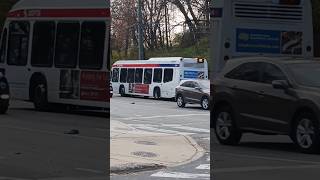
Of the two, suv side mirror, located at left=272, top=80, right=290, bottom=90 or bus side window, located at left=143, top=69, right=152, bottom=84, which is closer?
suv side mirror, located at left=272, top=80, right=290, bottom=90

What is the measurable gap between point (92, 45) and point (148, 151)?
16.1 ft

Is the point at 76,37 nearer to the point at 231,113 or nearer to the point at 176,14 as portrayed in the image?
the point at 231,113

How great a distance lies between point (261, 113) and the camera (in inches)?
405

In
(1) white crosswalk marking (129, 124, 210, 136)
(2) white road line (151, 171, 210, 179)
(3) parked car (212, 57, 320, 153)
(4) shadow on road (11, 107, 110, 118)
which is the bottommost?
(2) white road line (151, 171, 210, 179)

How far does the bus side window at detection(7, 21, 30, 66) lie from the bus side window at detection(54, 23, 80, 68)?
1.42 m

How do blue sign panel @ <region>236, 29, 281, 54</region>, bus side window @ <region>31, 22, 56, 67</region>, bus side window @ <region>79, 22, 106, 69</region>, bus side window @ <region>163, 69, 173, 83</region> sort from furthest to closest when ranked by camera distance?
1. bus side window @ <region>163, 69, 173, 83</region>
2. bus side window @ <region>31, 22, 56, 67</region>
3. bus side window @ <region>79, 22, 106, 69</region>
4. blue sign panel @ <region>236, 29, 281, 54</region>

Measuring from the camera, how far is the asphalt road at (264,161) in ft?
26.3

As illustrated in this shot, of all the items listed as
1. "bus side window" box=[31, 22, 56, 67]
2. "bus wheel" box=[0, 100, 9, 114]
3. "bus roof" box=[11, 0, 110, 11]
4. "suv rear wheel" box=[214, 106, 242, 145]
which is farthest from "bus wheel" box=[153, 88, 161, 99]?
"suv rear wheel" box=[214, 106, 242, 145]

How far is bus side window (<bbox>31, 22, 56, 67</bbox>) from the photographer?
627 inches

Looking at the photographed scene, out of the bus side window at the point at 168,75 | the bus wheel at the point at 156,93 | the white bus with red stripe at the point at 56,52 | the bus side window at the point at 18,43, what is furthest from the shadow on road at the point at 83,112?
the bus side window at the point at 168,75

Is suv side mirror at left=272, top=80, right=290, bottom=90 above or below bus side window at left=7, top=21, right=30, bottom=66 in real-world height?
below

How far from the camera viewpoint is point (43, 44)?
1653cm

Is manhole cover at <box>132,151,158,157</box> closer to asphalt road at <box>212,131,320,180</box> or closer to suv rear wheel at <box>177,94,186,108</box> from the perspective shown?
asphalt road at <box>212,131,320,180</box>

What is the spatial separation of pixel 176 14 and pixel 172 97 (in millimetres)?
22814
